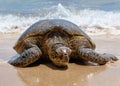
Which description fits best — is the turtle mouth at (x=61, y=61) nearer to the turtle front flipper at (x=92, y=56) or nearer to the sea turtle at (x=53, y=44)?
the sea turtle at (x=53, y=44)

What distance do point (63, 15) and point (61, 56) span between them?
8.44 meters

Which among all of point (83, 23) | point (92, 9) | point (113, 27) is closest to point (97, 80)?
point (113, 27)

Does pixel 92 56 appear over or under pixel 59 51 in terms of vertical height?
under

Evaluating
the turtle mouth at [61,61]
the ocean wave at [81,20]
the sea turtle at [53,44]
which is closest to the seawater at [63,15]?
the ocean wave at [81,20]

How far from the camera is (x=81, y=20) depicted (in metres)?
11.3

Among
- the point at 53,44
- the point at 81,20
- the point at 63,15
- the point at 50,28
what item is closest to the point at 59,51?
the point at 53,44

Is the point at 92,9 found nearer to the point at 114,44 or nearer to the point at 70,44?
the point at 114,44

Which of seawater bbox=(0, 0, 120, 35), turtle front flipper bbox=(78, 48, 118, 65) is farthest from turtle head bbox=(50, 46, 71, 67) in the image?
seawater bbox=(0, 0, 120, 35)

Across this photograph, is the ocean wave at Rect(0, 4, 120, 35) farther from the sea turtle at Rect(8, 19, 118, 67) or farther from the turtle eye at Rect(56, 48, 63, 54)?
the turtle eye at Rect(56, 48, 63, 54)

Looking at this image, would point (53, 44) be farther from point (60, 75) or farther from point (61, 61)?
point (60, 75)

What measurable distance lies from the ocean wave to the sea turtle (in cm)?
368

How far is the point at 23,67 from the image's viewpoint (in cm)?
459

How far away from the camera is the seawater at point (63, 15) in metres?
9.91

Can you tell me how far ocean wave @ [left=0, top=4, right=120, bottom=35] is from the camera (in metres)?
9.48
